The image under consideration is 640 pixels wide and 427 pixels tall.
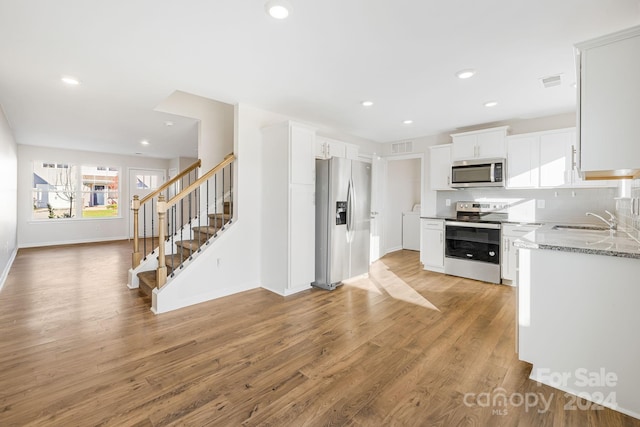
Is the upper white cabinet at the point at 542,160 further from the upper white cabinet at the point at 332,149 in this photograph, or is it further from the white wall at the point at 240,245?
the white wall at the point at 240,245

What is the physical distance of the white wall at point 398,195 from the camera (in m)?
6.82

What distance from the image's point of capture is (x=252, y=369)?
2133 millimetres

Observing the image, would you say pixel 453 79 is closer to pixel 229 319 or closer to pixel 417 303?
pixel 417 303

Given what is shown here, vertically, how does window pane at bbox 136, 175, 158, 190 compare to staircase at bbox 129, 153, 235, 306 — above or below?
above

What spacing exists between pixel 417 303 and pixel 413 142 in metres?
3.58

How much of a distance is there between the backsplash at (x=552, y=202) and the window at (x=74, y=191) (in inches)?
366

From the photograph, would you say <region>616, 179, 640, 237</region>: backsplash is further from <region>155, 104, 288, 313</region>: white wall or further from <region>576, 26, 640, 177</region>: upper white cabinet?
<region>155, 104, 288, 313</region>: white wall

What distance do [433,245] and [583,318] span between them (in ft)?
10.6

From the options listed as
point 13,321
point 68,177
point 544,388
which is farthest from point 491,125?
point 68,177

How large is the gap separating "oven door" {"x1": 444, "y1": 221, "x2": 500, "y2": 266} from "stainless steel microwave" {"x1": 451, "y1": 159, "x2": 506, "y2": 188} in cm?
68

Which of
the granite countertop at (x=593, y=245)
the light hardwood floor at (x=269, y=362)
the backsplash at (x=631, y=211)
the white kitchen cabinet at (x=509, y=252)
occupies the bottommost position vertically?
the light hardwood floor at (x=269, y=362)

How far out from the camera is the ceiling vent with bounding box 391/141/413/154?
595 cm

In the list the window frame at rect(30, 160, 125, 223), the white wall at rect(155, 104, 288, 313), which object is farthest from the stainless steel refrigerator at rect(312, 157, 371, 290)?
the window frame at rect(30, 160, 125, 223)

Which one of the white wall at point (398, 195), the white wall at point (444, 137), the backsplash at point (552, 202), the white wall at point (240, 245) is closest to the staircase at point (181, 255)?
the white wall at point (240, 245)
